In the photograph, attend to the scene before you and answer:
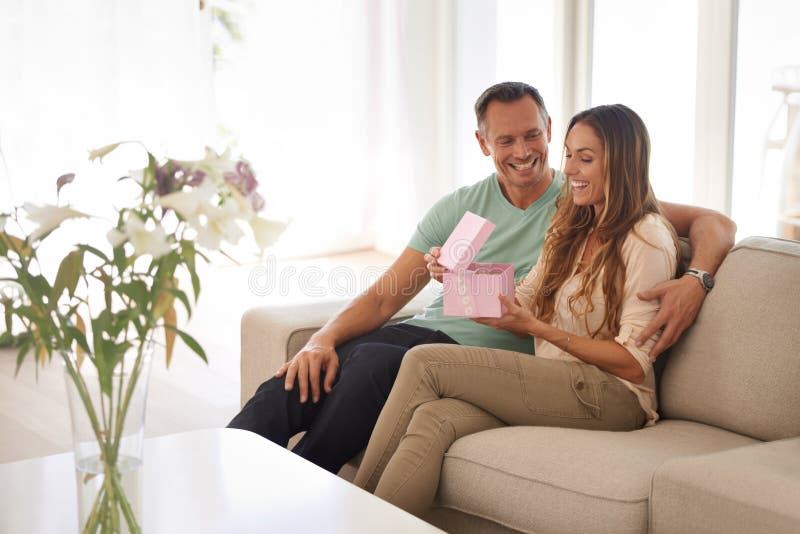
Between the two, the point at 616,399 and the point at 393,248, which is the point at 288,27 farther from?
the point at 616,399

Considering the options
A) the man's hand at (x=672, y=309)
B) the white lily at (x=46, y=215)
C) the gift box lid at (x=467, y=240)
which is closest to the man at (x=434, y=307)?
the man's hand at (x=672, y=309)

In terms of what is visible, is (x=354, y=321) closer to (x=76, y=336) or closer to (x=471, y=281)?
(x=471, y=281)

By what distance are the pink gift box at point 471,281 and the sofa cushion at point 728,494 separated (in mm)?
567

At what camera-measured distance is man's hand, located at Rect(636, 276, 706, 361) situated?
208 centimetres

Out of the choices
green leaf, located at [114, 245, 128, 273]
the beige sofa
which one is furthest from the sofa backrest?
green leaf, located at [114, 245, 128, 273]

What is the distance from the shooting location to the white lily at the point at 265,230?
1.18 m

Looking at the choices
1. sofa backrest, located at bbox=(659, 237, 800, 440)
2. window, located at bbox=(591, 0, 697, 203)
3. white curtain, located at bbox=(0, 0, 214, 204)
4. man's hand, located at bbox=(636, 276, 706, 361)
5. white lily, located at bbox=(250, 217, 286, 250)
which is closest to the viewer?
white lily, located at bbox=(250, 217, 286, 250)

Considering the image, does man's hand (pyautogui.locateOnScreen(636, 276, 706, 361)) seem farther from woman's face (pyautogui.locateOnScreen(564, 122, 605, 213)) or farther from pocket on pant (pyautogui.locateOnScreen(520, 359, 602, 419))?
A: woman's face (pyautogui.locateOnScreen(564, 122, 605, 213))

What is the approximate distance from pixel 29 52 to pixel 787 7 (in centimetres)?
352

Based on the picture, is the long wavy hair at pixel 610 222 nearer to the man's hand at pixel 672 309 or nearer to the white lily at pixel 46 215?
the man's hand at pixel 672 309

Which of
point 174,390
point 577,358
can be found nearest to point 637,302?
point 577,358

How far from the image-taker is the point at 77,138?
5.11 metres

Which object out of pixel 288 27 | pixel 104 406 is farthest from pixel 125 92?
pixel 104 406

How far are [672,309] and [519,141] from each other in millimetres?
689
